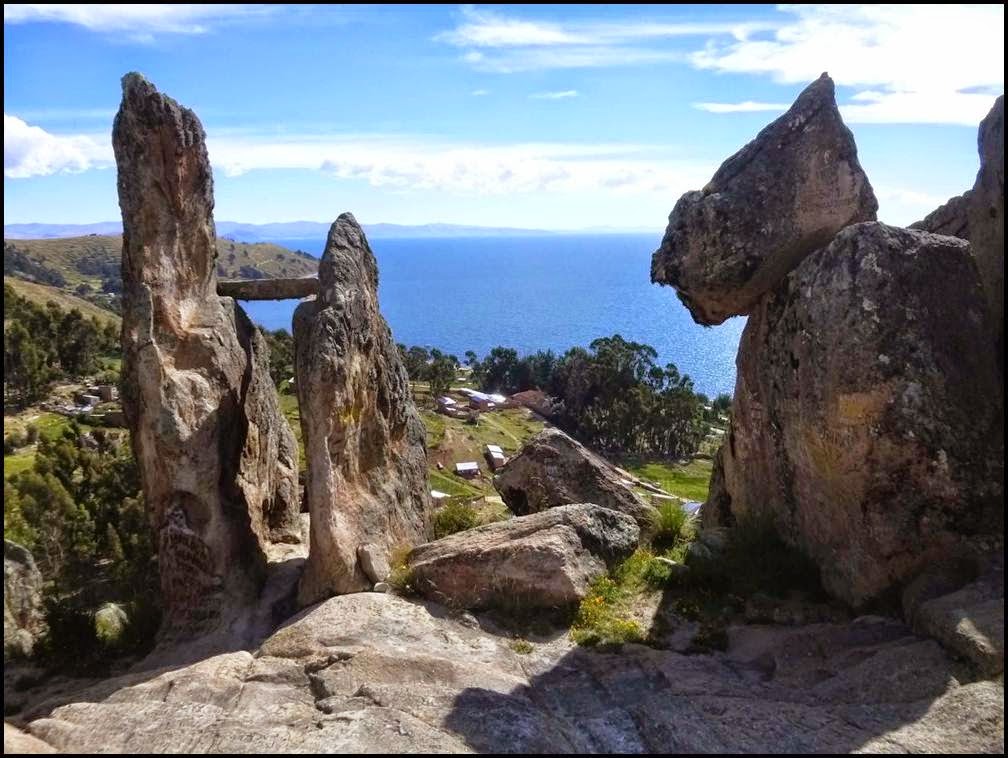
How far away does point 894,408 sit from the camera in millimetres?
11977

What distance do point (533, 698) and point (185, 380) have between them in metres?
8.49

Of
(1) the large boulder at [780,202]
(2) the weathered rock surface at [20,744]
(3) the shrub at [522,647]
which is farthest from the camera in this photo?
(1) the large boulder at [780,202]

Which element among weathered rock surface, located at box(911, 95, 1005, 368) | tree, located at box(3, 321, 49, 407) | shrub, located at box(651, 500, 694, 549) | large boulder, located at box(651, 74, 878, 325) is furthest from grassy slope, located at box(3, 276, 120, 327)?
weathered rock surface, located at box(911, 95, 1005, 368)

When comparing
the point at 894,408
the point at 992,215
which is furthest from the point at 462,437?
the point at 894,408

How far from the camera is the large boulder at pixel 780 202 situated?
1460cm

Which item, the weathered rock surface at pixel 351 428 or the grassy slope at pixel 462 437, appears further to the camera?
the grassy slope at pixel 462 437

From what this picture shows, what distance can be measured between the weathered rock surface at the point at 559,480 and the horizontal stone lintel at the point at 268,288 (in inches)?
263

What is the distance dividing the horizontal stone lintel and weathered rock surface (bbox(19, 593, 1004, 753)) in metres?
8.53

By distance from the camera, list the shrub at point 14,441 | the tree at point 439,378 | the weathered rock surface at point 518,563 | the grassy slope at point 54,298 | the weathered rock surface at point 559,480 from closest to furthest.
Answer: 1. the weathered rock surface at point 518,563
2. the weathered rock surface at point 559,480
3. the shrub at point 14,441
4. the tree at point 439,378
5. the grassy slope at point 54,298

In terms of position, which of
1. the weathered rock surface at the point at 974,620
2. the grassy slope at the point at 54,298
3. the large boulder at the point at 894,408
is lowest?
the grassy slope at the point at 54,298

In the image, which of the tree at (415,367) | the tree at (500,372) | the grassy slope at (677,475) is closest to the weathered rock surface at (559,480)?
the grassy slope at (677,475)

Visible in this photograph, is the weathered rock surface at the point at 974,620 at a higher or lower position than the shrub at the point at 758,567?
higher

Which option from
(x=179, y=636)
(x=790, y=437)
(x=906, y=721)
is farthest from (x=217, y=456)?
(x=906, y=721)

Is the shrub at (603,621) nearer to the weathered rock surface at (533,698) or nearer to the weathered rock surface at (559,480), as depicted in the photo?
the weathered rock surface at (533,698)
